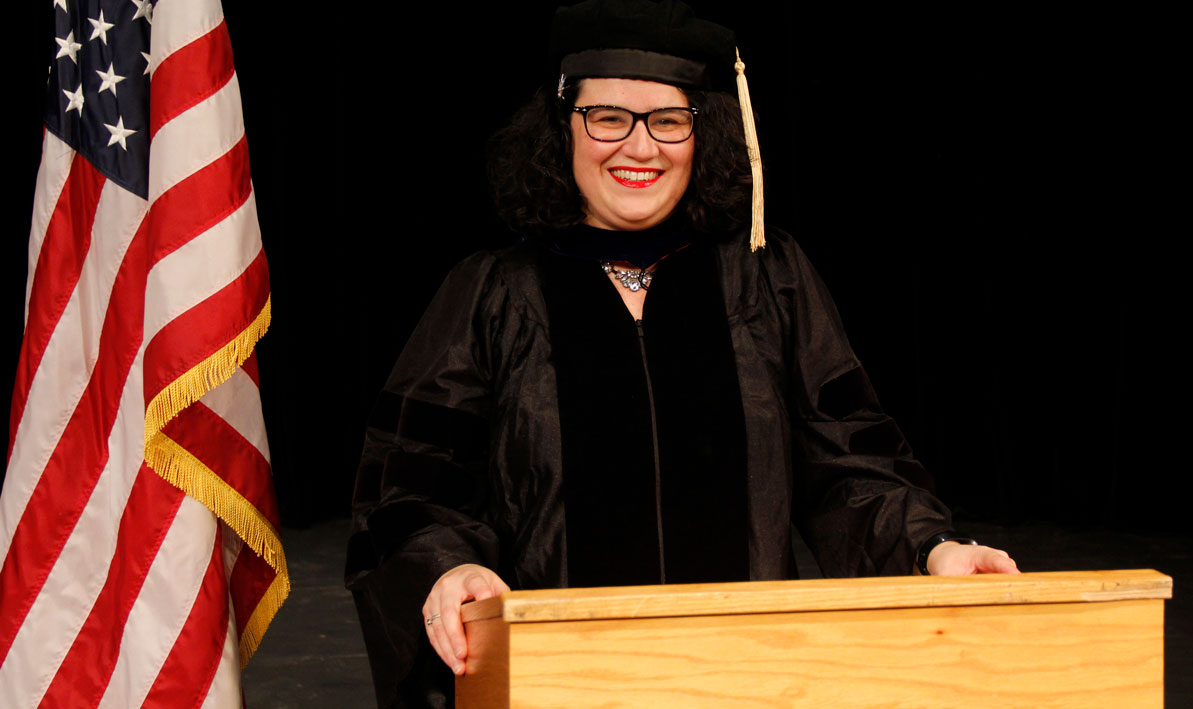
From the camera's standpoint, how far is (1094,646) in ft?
3.51

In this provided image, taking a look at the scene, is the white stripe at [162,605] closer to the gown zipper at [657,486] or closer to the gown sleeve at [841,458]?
the gown zipper at [657,486]

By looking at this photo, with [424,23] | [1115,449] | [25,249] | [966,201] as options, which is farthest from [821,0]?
[25,249]

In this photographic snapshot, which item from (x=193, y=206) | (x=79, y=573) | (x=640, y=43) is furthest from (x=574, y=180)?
(x=79, y=573)

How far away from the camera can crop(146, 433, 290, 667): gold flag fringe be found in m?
1.85

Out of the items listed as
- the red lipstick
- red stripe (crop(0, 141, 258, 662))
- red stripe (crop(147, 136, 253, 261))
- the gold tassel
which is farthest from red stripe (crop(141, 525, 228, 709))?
the gold tassel

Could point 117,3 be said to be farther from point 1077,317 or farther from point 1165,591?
point 1077,317

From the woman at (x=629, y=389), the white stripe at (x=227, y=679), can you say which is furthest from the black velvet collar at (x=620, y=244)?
the white stripe at (x=227, y=679)

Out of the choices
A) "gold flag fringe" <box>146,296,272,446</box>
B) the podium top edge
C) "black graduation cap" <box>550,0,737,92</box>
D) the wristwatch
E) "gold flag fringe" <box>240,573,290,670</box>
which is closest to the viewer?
the podium top edge

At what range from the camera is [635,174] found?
170 centimetres

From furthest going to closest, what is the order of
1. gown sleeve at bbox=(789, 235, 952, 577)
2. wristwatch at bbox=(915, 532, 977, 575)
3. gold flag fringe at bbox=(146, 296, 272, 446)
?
gold flag fringe at bbox=(146, 296, 272, 446) < gown sleeve at bbox=(789, 235, 952, 577) < wristwatch at bbox=(915, 532, 977, 575)

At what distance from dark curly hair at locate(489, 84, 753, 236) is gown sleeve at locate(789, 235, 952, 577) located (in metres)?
0.13

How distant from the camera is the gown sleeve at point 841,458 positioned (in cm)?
156

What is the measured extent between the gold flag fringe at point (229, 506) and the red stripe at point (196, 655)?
0.08 m

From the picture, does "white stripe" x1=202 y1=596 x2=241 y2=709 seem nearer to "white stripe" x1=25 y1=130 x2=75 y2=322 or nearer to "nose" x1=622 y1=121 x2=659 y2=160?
"white stripe" x1=25 y1=130 x2=75 y2=322
